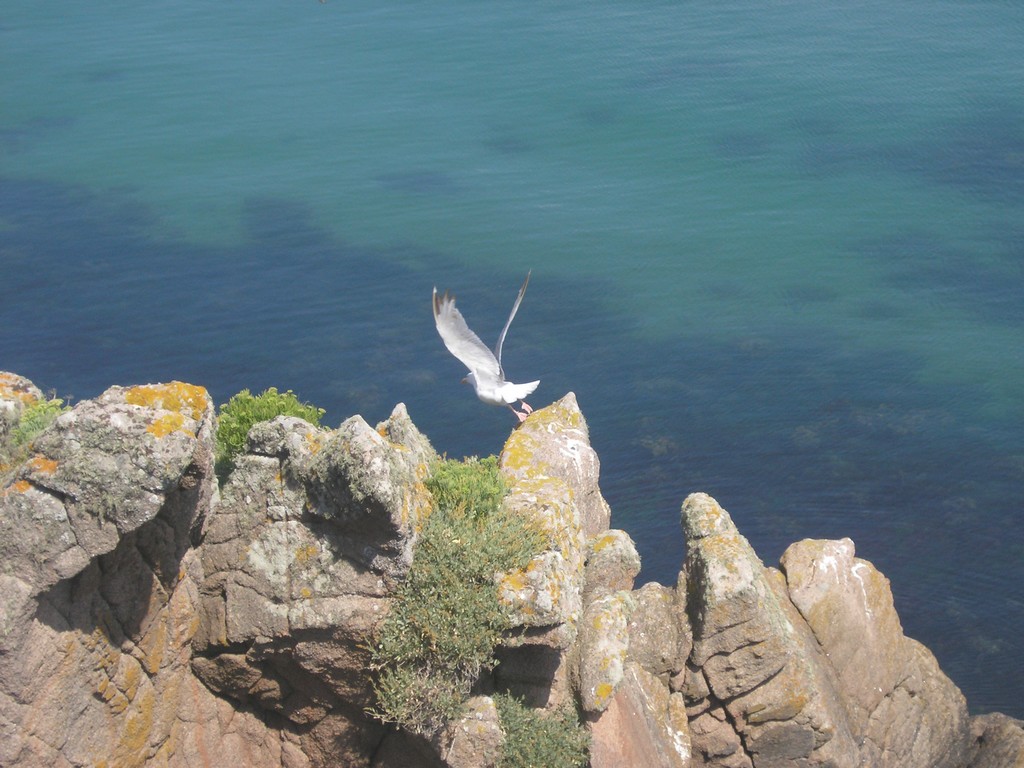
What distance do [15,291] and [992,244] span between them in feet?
152

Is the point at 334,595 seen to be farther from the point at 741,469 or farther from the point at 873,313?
the point at 873,313

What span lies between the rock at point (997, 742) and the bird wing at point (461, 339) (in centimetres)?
1490

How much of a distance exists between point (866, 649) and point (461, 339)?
10739 millimetres

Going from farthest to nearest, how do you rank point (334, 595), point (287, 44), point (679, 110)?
point (287, 44), point (679, 110), point (334, 595)

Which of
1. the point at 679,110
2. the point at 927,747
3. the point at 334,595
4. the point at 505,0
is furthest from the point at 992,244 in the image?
the point at 334,595

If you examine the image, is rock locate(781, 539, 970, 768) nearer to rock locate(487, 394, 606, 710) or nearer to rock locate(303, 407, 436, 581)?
rock locate(487, 394, 606, 710)

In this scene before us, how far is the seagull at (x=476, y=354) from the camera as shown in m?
22.2

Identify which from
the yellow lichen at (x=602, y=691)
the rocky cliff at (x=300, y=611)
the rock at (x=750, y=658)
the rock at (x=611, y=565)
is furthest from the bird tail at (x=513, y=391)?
the yellow lichen at (x=602, y=691)

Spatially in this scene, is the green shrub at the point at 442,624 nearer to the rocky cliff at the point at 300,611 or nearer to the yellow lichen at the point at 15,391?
the rocky cliff at the point at 300,611

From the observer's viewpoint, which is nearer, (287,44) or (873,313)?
(873,313)

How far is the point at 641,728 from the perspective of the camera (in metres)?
19.4

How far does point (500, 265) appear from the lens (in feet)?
179

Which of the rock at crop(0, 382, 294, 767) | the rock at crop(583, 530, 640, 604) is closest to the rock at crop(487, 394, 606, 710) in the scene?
the rock at crop(583, 530, 640, 604)

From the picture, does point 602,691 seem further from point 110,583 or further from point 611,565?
point 110,583
